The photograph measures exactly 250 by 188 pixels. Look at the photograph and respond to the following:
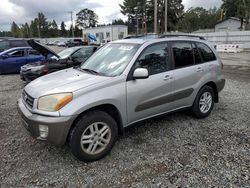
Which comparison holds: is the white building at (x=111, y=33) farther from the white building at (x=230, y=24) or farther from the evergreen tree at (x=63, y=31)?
the evergreen tree at (x=63, y=31)

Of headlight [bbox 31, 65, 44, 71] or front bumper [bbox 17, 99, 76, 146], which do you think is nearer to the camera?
front bumper [bbox 17, 99, 76, 146]

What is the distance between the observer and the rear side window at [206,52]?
15.1 ft

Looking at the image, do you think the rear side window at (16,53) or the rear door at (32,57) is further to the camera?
the rear door at (32,57)

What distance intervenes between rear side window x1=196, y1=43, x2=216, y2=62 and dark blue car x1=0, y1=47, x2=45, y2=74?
817 cm

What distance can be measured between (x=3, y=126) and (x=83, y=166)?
2343 millimetres

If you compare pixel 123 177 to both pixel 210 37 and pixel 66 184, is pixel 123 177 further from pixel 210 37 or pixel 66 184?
pixel 210 37

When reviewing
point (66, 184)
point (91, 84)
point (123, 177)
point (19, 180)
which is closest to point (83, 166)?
point (66, 184)

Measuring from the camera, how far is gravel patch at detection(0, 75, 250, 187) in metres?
2.83

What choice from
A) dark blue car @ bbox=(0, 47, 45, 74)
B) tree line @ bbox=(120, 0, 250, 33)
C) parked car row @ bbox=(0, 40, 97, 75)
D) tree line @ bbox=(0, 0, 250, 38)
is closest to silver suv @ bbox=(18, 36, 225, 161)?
parked car row @ bbox=(0, 40, 97, 75)

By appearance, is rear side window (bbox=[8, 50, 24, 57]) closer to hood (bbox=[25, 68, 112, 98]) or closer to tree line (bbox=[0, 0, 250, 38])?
hood (bbox=[25, 68, 112, 98])

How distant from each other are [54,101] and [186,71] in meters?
2.46

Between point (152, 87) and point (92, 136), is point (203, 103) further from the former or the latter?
point (92, 136)

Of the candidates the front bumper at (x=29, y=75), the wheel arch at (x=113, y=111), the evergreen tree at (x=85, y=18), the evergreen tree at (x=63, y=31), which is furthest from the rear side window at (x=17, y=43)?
the evergreen tree at (x=85, y=18)

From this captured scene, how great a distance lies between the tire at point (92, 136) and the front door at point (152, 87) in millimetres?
401
